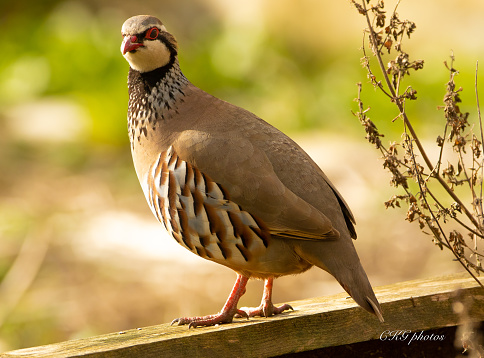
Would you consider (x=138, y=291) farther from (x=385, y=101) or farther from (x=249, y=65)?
(x=249, y=65)

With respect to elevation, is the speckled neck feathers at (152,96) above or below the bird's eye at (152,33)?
below

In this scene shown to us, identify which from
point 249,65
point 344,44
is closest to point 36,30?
point 249,65

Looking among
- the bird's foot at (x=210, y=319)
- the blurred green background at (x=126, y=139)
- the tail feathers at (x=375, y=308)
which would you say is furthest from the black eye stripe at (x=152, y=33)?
the blurred green background at (x=126, y=139)

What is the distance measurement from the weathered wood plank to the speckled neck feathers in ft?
2.71

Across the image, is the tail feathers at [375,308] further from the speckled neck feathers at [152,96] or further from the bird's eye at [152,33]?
the bird's eye at [152,33]

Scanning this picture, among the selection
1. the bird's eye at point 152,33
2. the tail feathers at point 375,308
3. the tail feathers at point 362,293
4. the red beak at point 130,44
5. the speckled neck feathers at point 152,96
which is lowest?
the tail feathers at point 375,308

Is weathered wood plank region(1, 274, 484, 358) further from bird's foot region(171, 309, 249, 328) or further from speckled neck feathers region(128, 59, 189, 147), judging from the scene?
speckled neck feathers region(128, 59, 189, 147)

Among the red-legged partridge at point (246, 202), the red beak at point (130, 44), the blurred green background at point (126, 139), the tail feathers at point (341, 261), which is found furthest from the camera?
the blurred green background at point (126, 139)

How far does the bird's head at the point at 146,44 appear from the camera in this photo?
319 centimetres

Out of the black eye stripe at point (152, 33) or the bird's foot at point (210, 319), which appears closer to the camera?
the bird's foot at point (210, 319)

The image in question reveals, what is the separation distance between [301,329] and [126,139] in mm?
4846

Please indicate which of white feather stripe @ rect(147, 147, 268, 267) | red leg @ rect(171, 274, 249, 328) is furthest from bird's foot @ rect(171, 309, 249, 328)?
white feather stripe @ rect(147, 147, 268, 267)

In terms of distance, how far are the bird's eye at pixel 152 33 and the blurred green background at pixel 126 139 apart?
2.06 m

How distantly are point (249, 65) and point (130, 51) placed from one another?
215 inches
